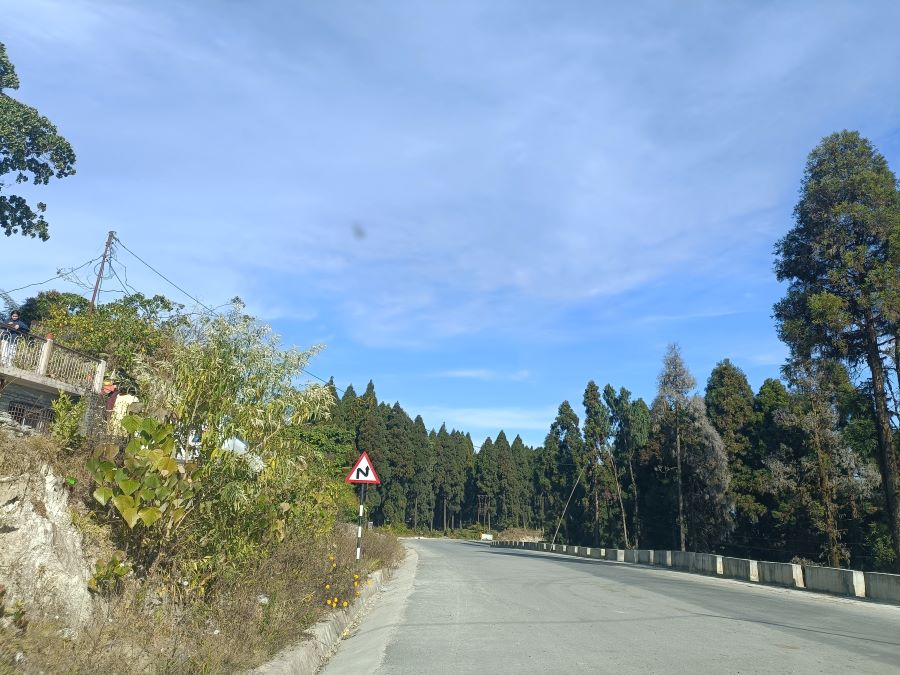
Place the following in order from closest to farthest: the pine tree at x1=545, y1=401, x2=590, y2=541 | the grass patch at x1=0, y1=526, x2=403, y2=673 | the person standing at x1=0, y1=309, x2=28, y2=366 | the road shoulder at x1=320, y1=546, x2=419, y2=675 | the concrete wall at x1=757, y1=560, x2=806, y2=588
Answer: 1. the grass patch at x1=0, y1=526, x2=403, y2=673
2. the road shoulder at x1=320, y1=546, x2=419, y2=675
3. the person standing at x1=0, y1=309, x2=28, y2=366
4. the concrete wall at x1=757, y1=560, x2=806, y2=588
5. the pine tree at x1=545, y1=401, x2=590, y2=541

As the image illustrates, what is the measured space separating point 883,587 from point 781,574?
15.8 feet

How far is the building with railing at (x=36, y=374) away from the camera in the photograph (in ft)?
48.2

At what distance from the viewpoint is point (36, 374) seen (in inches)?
587

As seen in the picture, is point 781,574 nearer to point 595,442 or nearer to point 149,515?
point 149,515

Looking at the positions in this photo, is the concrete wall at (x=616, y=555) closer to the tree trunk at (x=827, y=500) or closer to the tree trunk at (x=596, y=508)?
the tree trunk at (x=827, y=500)

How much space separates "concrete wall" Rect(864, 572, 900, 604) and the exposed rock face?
17.1 metres

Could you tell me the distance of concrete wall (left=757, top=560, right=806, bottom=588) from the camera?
18953 mm

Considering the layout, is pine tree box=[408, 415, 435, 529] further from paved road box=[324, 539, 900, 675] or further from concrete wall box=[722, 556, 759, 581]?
paved road box=[324, 539, 900, 675]

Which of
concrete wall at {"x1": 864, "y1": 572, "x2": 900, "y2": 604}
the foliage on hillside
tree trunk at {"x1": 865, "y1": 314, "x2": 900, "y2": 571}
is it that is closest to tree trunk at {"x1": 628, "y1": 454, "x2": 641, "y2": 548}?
tree trunk at {"x1": 865, "y1": 314, "x2": 900, "y2": 571}

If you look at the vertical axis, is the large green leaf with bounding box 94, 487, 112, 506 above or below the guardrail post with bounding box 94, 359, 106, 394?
below

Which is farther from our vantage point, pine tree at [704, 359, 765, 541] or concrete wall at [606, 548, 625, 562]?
pine tree at [704, 359, 765, 541]

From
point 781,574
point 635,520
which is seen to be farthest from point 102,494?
point 635,520

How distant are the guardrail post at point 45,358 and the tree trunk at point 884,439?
25.3m

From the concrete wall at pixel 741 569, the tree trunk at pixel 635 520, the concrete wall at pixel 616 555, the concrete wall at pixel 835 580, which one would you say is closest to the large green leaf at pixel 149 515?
the concrete wall at pixel 835 580
